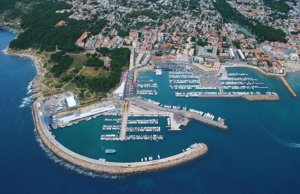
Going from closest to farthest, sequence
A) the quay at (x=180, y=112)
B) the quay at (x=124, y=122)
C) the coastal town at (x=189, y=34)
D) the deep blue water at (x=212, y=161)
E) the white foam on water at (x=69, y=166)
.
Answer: the deep blue water at (x=212, y=161), the white foam on water at (x=69, y=166), the quay at (x=124, y=122), the quay at (x=180, y=112), the coastal town at (x=189, y=34)

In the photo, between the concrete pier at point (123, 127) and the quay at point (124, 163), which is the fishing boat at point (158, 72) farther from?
the quay at point (124, 163)

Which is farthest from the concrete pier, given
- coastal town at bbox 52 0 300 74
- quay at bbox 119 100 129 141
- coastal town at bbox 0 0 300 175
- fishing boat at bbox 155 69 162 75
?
coastal town at bbox 52 0 300 74

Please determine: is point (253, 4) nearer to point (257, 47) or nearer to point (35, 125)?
point (257, 47)

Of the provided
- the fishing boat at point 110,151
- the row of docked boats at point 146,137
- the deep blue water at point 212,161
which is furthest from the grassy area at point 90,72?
the fishing boat at point 110,151

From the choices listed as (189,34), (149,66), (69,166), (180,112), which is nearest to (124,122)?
(180,112)

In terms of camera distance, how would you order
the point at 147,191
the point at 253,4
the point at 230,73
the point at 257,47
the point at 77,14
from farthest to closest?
the point at 253,4
the point at 77,14
the point at 257,47
the point at 230,73
the point at 147,191

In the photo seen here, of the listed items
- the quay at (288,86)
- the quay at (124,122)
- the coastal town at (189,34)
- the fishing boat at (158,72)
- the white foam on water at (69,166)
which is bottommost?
the white foam on water at (69,166)

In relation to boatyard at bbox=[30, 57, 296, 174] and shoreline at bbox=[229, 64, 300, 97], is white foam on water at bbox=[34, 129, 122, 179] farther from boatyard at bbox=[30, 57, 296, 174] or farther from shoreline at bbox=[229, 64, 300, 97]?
shoreline at bbox=[229, 64, 300, 97]

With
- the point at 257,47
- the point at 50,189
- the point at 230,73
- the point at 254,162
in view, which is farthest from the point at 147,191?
the point at 257,47
